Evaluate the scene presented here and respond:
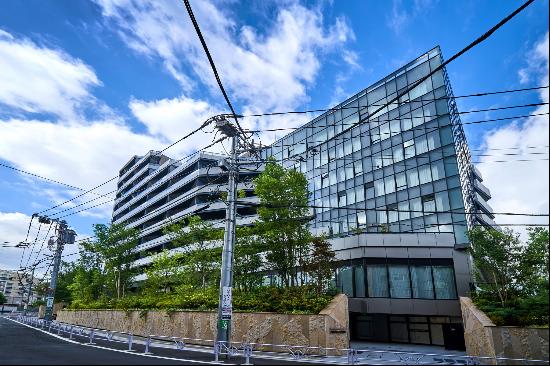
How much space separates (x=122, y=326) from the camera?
29.4 m

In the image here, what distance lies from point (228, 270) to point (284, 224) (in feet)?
24.5

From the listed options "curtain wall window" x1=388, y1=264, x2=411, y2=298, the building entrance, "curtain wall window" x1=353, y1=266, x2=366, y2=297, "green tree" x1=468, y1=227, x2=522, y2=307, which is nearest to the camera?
"green tree" x1=468, y1=227, x2=522, y2=307

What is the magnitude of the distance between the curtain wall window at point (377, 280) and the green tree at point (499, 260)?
7395mm

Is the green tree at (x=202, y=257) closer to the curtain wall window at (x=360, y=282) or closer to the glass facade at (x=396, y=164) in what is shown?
the glass facade at (x=396, y=164)

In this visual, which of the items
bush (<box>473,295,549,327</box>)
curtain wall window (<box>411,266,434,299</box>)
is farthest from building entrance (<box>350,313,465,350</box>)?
bush (<box>473,295,549,327</box>)

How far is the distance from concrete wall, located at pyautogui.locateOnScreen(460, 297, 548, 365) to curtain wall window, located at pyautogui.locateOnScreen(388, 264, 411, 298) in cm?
847

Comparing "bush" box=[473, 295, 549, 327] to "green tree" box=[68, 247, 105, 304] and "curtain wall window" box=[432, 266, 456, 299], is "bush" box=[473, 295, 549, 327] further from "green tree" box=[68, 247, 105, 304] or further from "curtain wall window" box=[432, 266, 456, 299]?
"green tree" box=[68, 247, 105, 304]

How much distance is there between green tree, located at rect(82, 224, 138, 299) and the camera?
41188 mm

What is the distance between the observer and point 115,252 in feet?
135

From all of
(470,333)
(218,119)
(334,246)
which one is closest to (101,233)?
(334,246)

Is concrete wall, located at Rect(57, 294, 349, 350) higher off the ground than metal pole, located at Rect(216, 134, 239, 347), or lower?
lower

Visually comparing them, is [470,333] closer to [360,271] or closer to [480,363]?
[480,363]

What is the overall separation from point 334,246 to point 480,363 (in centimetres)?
1495

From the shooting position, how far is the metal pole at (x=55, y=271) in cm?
3631
